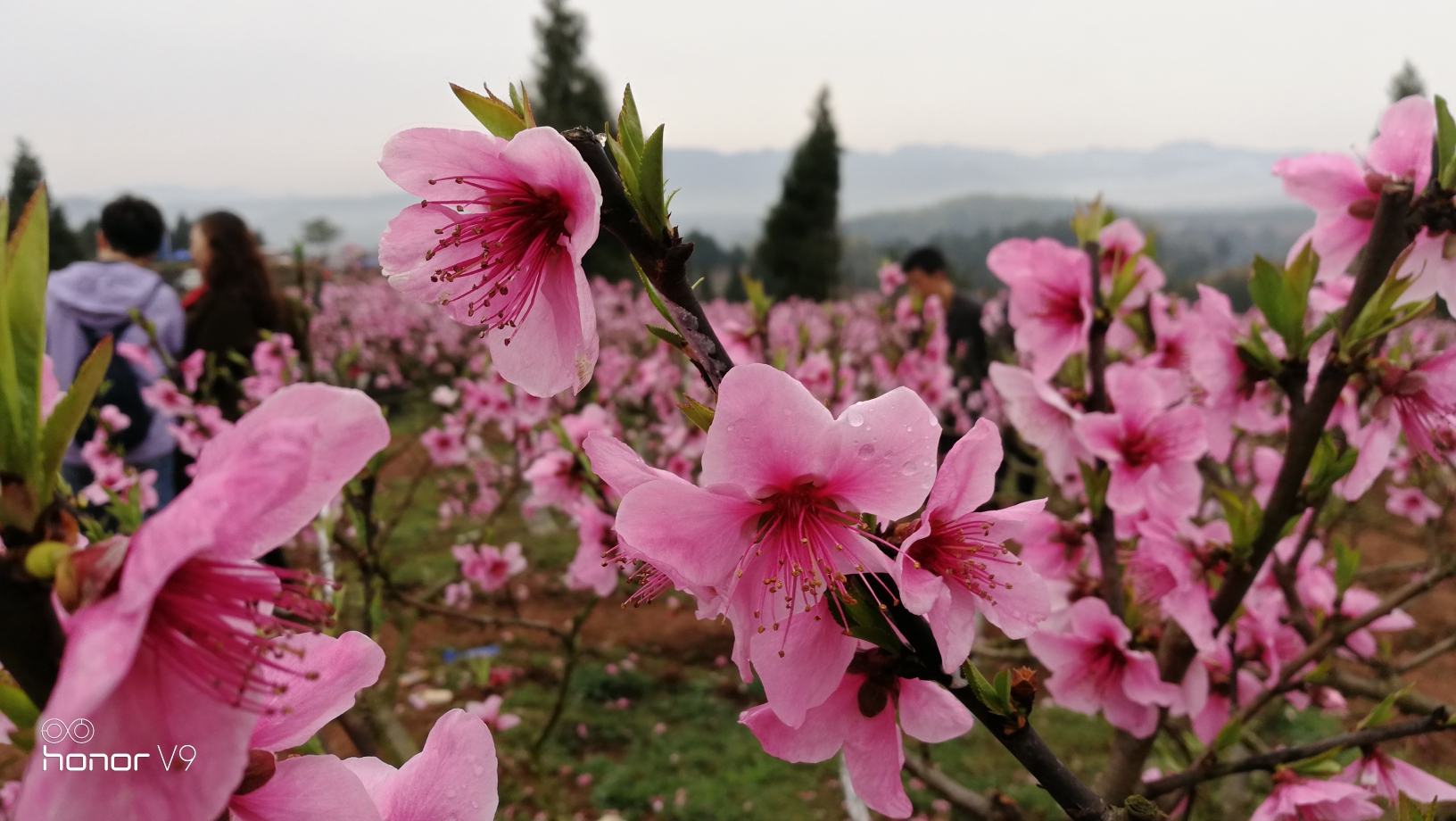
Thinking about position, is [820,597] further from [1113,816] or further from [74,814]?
[74,814]

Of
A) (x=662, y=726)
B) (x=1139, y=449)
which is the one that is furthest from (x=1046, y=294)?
(x=662, y=726)

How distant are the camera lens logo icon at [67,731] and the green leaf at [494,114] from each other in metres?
0.53

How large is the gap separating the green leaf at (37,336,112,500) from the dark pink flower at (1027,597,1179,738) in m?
1.30

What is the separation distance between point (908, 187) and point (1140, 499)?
356 ft

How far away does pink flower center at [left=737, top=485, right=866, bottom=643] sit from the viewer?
2.18 ft

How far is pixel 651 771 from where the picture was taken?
411 cm

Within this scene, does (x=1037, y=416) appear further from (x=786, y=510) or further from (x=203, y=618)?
(x=203, y=618)

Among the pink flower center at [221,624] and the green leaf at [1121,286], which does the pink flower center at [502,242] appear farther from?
the green leaf at [1121,286]

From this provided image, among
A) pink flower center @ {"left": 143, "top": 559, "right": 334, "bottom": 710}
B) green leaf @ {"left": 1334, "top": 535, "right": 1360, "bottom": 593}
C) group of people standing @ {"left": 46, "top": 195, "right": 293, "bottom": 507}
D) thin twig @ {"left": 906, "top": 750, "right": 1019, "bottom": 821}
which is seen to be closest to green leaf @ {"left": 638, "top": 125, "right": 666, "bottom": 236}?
pink flower center @ {"left": 143, "top": 559, "right": 334, "bottom": 710}

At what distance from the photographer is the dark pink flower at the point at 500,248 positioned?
2.29ft

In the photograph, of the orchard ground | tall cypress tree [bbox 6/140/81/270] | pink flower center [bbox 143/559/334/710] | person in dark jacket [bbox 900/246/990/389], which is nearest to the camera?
pink flower center [bbox 143/559/334/710]

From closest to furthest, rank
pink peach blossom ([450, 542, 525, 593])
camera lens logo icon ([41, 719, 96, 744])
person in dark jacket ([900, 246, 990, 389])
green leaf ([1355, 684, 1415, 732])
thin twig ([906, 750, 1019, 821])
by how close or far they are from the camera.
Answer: camera lens logo icon ([41, 719, 96, 744]), green leaf ([1355, 684, 1415, 732]), thin twig ([906, 750, 1019, 821]), pink peach blossom ([450, 542, 525, 593]), person in dark jacket ([900, 246, 990, 389])

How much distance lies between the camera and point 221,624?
0.47 m

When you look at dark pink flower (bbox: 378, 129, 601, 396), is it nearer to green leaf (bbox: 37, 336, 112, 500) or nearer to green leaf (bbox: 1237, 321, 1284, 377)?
green leaf (bbox: 37, 336, 112, 500)
